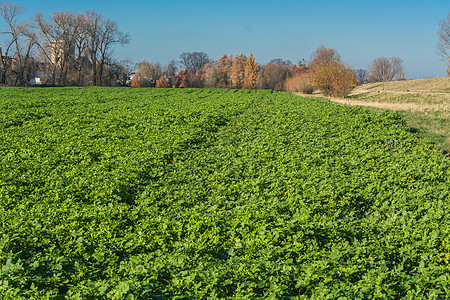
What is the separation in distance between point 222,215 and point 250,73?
106 meters

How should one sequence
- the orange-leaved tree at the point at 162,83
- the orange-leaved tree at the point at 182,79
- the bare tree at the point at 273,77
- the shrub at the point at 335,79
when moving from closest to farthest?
the shrub at the point at 335,79, the orange-leaved tree at the point at 162,83, the orange-leaved tree at the point at 182,79, the bare tree at the point at 273,77

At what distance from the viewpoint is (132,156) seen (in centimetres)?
1328

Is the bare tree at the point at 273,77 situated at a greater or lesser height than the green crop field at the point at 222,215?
greater

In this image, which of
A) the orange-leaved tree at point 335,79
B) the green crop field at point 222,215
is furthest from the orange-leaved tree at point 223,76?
the green crop field at point 222,215

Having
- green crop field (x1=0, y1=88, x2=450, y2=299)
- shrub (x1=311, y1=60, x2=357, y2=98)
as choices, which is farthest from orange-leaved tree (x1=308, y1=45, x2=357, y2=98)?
green crop field (x1=0, y1=88, x2=450, y2=299)

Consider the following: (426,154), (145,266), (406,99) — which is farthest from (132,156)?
(406,99)

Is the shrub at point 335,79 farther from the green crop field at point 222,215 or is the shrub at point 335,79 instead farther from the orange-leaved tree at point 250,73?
the orange-leaved tree at point 250,73

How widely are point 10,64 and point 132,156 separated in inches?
3012

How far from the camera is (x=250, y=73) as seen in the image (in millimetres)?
110625

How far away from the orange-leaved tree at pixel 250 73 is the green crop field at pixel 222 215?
93.7 metres

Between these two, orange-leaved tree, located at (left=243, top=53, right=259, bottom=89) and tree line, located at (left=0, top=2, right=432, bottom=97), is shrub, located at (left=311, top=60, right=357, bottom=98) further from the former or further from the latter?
orange-leaved tree, located at (left=243, top=53, right=259, bottom=89)

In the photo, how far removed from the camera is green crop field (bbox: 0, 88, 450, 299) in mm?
5535

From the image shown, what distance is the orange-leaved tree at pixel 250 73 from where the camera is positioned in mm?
109875

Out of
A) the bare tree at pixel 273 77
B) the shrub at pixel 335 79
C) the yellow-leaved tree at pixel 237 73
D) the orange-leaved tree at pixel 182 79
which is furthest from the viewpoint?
the yellow-leaved tree at pixel 237 73
